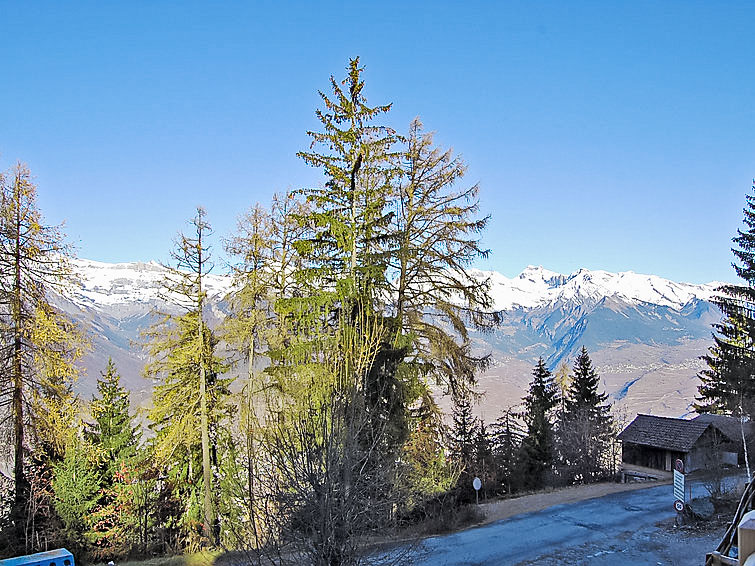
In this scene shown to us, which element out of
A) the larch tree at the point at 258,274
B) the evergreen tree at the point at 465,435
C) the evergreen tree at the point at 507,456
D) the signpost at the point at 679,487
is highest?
the larch tree at the point at 258,274

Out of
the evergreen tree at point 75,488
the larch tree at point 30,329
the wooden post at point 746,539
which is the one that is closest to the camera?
the wooden post at point 746,539

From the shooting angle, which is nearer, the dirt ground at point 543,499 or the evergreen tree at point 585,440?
the dirt ground at point 543,499

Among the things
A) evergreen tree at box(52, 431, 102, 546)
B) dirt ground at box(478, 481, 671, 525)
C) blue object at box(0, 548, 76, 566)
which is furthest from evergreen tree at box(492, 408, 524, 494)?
blue object at box(0, 548, 76, 566)

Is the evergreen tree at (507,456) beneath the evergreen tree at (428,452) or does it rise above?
beneath

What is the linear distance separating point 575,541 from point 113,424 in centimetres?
1984

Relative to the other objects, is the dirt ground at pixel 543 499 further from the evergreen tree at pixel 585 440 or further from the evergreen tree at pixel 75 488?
the evergreen tree at pixel 75 488

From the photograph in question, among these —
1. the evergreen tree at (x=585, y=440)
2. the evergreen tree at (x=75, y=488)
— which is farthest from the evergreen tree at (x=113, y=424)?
the evergreen tree at (x=585, y=440)

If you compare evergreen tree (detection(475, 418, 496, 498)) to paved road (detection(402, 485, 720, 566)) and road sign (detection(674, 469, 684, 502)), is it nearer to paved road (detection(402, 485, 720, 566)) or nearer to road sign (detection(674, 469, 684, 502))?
paved road (detection(402, 485, 720, 566))

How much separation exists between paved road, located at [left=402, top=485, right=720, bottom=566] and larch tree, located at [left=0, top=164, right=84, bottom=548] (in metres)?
11.9

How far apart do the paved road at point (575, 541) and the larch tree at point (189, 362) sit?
929cm

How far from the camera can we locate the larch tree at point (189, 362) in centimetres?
2078

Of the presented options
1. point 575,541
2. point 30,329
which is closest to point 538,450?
point 575,541

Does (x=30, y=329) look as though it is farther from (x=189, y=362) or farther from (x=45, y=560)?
(x=45, y=560)

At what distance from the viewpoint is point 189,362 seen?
21.5 meters
